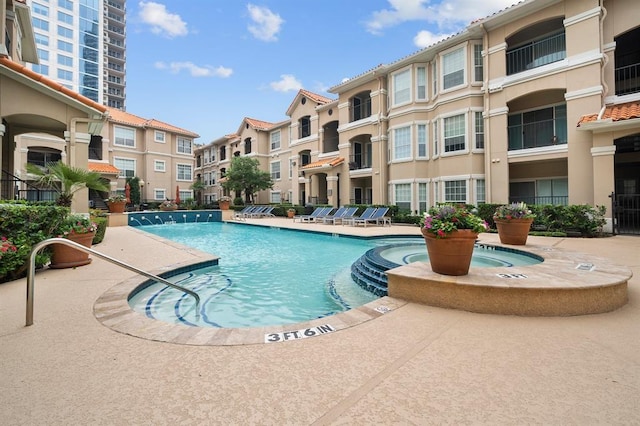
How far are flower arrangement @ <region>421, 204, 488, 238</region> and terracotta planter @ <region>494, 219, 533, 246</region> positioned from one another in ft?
Answer: 16.0

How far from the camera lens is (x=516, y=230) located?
8375 millimetres

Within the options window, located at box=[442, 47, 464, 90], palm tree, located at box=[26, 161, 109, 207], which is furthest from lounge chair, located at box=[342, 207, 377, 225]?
palm tree, located at box=[26, 161, 109, 207]

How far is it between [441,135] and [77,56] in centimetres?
6374

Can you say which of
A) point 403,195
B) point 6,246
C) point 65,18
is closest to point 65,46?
point 65,18

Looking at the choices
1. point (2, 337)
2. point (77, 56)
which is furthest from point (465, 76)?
point (77, 56)

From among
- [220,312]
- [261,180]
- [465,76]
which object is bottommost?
[220,312]

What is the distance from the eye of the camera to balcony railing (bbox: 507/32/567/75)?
548 inches

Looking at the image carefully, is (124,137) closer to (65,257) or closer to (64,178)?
(64,178)

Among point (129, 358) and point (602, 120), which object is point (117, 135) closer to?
point (129, 358)

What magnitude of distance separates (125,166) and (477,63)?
31740 mm

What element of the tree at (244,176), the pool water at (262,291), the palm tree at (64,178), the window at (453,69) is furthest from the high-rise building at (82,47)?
the pool water at (262,291)

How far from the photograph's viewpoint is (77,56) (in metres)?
51.8

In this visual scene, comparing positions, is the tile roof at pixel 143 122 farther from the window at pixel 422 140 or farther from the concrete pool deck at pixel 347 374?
the concrete pool deck at pixel 347 374

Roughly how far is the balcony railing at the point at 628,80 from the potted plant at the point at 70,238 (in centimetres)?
2096
